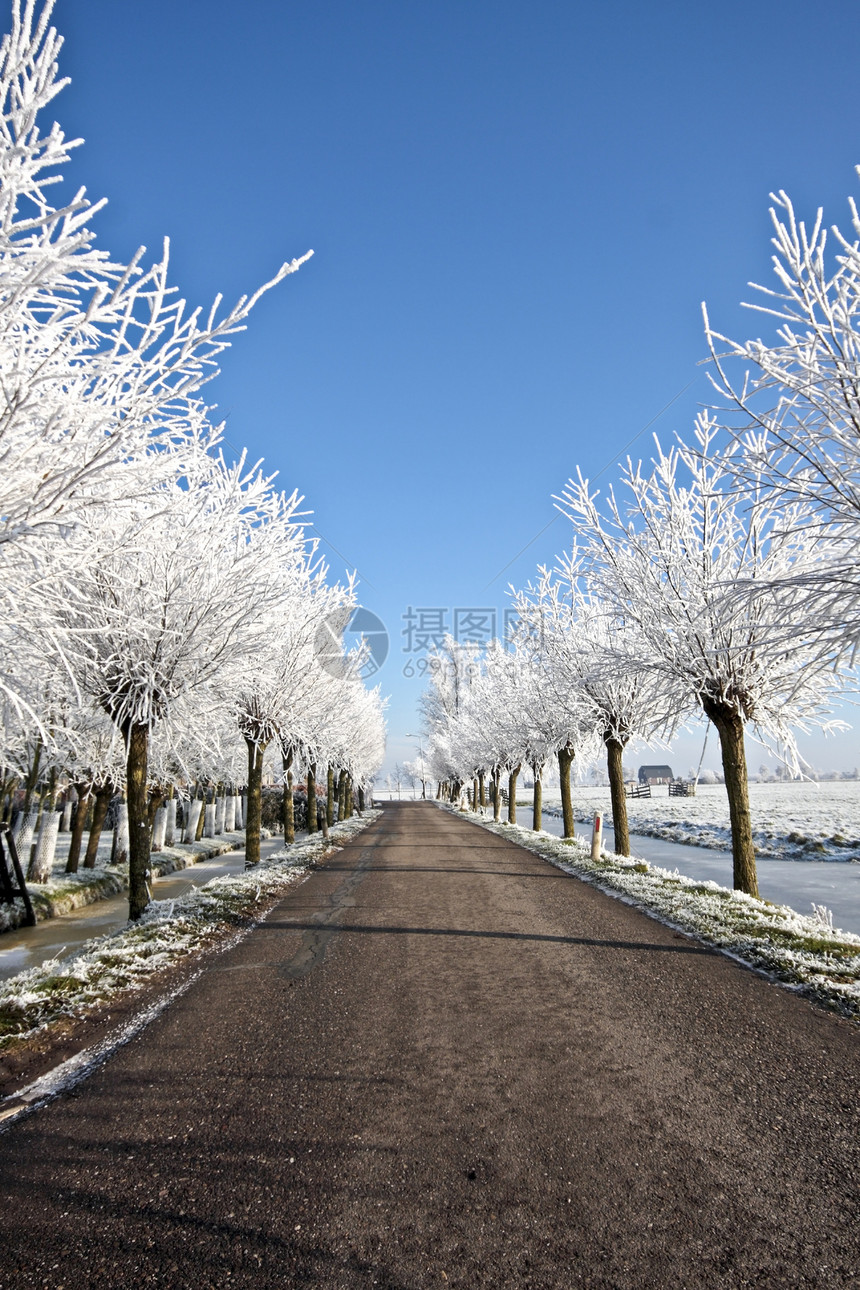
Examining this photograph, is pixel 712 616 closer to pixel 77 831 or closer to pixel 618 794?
pixel 618 794

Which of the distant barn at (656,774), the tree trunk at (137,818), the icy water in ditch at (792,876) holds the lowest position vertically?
the distant barn at (656,774)

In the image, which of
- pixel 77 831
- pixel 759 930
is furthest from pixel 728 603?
pixel 77 831

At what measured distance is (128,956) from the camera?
6559 mm

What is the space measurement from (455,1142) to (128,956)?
4869mm

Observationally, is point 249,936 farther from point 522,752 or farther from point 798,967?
point 522,752

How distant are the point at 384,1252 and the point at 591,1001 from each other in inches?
129

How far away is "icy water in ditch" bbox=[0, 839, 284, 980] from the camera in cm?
830

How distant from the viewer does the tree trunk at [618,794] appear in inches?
611

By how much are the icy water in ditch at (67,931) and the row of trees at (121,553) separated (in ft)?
4.13

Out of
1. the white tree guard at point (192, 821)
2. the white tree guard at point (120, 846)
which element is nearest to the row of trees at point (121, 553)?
the white tree guard at point (120, 846)

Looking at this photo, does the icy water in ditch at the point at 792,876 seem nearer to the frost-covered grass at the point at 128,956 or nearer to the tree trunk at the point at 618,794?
the tree trunk at the point at 618,794

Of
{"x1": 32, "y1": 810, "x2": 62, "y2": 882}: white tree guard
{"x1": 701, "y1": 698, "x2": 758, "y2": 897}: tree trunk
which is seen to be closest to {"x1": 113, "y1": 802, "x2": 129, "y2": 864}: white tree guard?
{"x1": 32, "y1": 810, "x2": 62, "y2": 882}: white tree guard

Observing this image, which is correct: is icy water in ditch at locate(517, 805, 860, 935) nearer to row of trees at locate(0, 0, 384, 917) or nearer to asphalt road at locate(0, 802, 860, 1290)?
asphalt road at locate(0, 802, 860, 1290)

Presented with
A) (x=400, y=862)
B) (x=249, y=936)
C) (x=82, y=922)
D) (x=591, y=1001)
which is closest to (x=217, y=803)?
(x=400, y=862)
